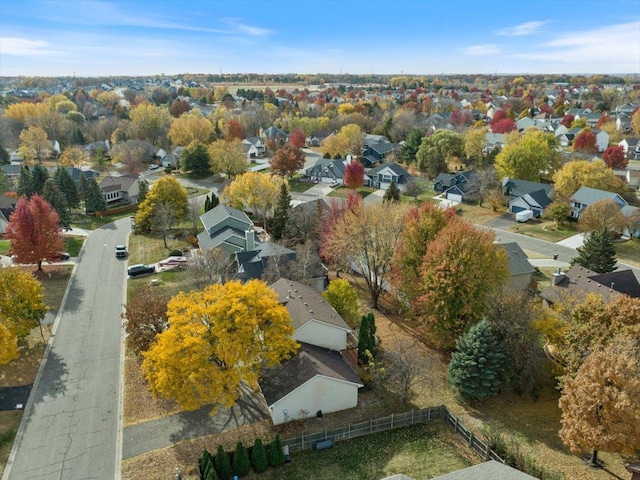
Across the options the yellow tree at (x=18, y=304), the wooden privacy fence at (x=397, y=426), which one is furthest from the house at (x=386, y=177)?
the yellow tree at (x=18, y=304)

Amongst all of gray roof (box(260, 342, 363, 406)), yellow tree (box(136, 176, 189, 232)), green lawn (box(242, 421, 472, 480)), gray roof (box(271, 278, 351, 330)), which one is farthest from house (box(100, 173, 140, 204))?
green lawn (box(242, 421, 472, 480))

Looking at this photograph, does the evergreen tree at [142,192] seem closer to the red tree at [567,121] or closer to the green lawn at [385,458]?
the green lawn at [385,458]

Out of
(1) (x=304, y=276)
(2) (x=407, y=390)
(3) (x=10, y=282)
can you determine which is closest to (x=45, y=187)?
(3) (x=10, y=282)

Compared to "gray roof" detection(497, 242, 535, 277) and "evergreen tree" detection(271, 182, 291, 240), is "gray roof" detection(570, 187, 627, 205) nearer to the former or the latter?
"gray roof" detection(497, 242, 535, 277)

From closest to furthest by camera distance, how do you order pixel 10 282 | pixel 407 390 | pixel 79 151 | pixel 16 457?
pixel 16 457, pixel 407 390, pixel 10 282, pixel 79 151

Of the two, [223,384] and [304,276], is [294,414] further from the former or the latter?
[304,276]

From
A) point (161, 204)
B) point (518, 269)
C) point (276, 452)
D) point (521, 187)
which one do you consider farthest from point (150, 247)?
point (521, 187)
